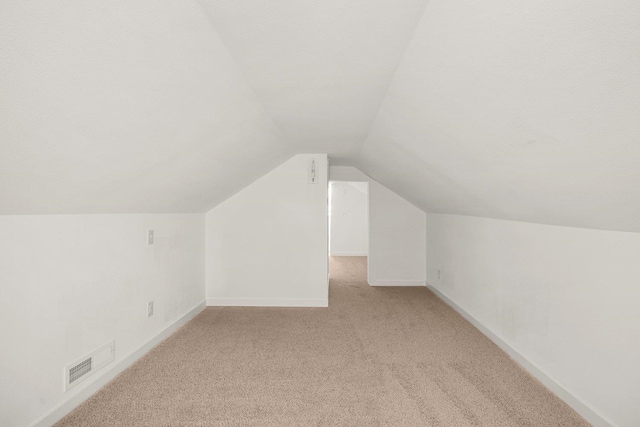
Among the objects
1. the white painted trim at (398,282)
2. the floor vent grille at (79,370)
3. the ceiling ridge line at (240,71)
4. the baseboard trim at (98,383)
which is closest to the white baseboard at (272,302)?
the baseboard trim at (98,383)

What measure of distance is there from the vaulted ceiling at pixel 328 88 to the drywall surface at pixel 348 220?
737 cm

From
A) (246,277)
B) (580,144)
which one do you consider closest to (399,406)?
(580,144)

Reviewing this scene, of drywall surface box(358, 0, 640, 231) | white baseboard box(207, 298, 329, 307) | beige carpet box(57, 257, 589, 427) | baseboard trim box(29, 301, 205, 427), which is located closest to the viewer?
drywall surface box(358, 0, 640, 231)

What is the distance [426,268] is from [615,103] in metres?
4.88

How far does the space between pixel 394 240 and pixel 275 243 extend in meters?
2.20

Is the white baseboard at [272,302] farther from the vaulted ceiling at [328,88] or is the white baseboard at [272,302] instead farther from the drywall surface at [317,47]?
the drywall surface at [317,47]


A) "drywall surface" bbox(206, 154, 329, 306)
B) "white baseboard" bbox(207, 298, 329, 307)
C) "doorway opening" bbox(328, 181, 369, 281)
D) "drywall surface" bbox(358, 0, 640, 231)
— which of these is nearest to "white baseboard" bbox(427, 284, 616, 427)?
"drywall surface" bbox(358, 0, 640, 231)

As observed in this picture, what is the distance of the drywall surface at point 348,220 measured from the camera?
391 inches

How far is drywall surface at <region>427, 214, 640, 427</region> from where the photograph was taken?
1.79 metres

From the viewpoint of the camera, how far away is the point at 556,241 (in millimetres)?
2352

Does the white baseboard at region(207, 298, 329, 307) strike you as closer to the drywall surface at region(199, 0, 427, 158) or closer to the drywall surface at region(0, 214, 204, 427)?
the drywall surface at region(0, 214, 204, 427)

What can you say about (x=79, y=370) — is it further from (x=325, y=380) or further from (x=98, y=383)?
(x=325, y=380)

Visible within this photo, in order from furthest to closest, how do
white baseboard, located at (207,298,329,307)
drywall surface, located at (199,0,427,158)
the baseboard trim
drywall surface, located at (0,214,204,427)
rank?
white baseboard, located at (207,298,329,307)
the baseboard trim
drywall surface, located at (0,214,204,427)
drywall surface, located at (199,0,427,158)

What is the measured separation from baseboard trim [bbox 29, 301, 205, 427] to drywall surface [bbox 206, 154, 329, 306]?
3.51 feet
